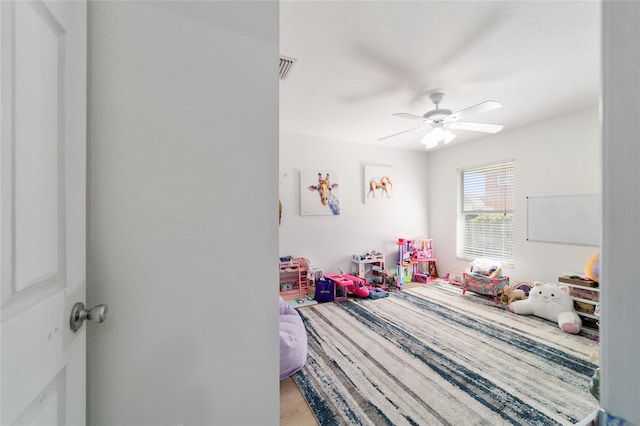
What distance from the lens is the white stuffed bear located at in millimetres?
2508

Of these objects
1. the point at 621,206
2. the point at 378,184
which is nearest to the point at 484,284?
the point at 378,184

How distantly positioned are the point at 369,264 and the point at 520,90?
9.70 ft

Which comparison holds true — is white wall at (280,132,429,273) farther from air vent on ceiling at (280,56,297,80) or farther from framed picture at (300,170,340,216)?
air vent on ceiling at (280,56,297,80)

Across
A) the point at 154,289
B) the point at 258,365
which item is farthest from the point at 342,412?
the point at 154,289

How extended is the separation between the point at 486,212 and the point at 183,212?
4.36 metres

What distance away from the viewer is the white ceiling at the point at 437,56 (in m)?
1.49

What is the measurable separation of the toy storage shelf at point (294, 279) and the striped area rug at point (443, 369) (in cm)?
58

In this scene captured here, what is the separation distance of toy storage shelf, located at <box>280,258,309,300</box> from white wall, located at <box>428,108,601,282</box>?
8.70ft

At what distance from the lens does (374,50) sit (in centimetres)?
182

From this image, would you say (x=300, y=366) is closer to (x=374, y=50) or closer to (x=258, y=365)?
(x=258, y=365)

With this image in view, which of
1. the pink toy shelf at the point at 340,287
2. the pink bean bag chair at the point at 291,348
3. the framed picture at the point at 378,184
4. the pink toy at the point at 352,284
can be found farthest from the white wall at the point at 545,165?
the pink bean bag chair at the point at 291,348

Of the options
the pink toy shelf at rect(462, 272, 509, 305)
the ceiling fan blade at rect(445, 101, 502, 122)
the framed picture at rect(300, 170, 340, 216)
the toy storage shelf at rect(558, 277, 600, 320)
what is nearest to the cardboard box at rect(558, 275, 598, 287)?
the toy storage shelf at rect(558, 277, 600, 320)

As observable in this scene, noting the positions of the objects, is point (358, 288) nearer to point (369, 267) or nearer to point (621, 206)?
point (369, 267)

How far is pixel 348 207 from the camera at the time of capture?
4094 millimetres
